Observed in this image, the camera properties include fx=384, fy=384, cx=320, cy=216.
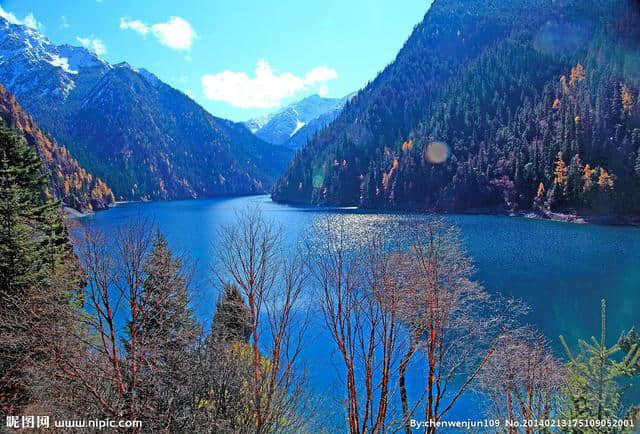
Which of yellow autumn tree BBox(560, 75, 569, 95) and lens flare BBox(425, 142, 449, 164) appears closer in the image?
yellow autumn tree BBox(560, 75, 569, 95)

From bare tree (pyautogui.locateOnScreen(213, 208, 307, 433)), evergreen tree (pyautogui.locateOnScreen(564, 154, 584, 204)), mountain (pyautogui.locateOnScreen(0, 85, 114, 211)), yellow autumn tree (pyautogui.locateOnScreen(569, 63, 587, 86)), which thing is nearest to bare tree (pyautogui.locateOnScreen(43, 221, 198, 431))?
bare tree (pyautogui.locateOnScreen(213, 208, 307, 433))

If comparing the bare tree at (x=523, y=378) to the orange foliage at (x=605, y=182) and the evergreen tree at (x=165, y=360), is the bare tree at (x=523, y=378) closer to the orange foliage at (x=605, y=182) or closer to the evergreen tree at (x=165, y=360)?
the evergreen tree at (x=165, y=360)

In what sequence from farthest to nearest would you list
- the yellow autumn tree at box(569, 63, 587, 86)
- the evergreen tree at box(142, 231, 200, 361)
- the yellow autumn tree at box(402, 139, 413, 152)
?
the yellow autumn tree at box(402, 139, 413, 152) → the yellow autumn tree at box(569, 63, 587, 86) → the evergreen tree at box(142, 231, 200, 361)

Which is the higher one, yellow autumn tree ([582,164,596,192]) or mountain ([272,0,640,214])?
mountain ([272,0,640,214])

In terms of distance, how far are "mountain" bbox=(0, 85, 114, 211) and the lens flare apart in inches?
4302

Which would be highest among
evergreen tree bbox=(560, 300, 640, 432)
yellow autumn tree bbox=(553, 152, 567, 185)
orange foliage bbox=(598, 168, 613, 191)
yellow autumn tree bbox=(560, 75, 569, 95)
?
yellow autumn tree bbox=(560, 75, 569, 95)

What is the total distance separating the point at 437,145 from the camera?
133 metres

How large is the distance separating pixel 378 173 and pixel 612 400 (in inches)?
5210

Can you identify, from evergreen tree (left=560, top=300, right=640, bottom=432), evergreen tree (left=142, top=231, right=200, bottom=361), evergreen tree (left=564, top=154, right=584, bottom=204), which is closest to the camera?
evergreen tree (left=560, top=300, right=640, bottom=432)

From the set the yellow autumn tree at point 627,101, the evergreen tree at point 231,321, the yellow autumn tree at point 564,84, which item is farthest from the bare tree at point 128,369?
the yellow autumn tree at point 564,84

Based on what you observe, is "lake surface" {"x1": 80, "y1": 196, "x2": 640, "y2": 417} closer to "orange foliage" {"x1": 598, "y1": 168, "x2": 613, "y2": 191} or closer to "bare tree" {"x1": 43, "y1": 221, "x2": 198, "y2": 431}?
"bare tree" {"x1": 43, "y1": 221, "x2": 198, "y2": 431}

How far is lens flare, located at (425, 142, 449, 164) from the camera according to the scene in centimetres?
12719

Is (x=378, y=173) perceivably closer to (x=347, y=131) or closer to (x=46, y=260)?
(x=347, y=131)

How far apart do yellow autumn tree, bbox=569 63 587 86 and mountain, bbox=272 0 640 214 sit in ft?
1.28
